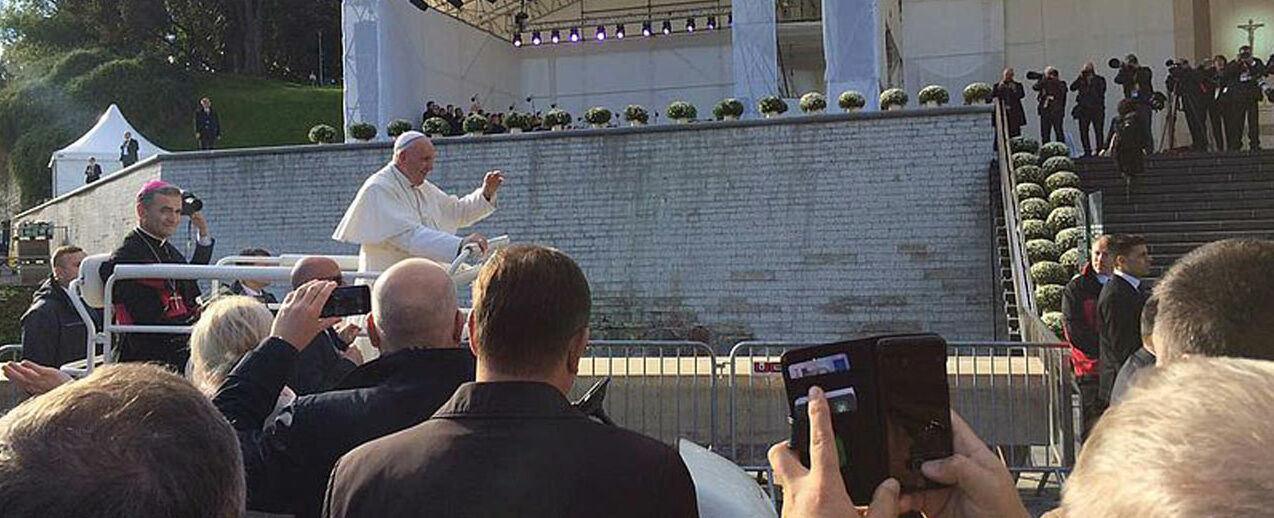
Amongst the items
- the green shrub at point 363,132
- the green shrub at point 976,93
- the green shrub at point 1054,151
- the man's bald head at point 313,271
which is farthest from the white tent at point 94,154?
the man's bald head at point 313,271

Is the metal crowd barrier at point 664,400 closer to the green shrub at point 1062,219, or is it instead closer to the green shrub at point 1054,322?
the green shrub at point 1054,322

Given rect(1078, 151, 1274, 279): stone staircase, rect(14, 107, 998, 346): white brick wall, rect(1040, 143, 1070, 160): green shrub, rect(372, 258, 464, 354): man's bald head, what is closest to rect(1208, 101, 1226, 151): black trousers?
rect(1078, 151, 1274, 279): stone staircase

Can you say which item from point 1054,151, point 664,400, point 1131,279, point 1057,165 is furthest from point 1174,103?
point 664,400

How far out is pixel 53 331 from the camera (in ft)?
22.1

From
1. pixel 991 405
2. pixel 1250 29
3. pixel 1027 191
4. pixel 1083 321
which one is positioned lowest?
pixel 991 405

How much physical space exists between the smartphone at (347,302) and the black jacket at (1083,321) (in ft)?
18.2

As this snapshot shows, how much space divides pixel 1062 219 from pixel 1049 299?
2472 mm

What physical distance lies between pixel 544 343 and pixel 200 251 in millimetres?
5718

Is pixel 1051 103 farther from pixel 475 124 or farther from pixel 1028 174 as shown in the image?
pixel 475 124

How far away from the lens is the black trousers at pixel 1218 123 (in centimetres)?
1855

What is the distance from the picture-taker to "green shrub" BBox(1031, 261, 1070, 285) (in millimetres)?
13891

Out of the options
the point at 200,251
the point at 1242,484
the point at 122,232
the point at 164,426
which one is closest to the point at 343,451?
the point at 164,426

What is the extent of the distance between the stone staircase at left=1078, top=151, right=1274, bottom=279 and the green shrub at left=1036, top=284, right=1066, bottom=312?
7.47 ft

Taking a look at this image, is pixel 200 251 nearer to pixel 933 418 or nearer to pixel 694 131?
pixel 933 418
